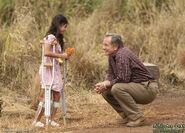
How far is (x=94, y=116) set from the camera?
897 centimetres

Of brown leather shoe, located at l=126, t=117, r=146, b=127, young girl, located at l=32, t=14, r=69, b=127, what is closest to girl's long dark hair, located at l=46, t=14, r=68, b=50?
young girl, located at l=32, t=14, r=69, b=127

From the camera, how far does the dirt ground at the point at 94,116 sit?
754cm

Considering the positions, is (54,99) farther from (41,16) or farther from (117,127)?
(41,16)

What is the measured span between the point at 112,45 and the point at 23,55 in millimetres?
4626

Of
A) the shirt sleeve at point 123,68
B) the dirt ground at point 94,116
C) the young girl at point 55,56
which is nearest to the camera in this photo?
the shirt sleeve at point 123,68

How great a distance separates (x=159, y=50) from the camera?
12789 millimetres

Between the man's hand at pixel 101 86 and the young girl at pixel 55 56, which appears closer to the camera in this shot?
the man's hand at pixel 101 86

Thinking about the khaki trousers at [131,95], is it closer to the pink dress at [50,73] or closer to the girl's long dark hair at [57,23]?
the pink dress at [50,73]

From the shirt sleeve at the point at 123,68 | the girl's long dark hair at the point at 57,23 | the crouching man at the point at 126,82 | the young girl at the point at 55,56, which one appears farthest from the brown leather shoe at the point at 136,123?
the girl's long dark hair at the point at 57,23

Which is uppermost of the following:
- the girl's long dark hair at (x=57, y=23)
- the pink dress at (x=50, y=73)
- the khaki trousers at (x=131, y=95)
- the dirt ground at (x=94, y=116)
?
the girl's long dark hair at (x=57, y=23)

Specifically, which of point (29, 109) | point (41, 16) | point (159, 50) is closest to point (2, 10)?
point (41, 16)

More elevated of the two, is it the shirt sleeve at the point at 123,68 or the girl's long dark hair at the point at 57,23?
the girl's long dark hair at the point at 57,23

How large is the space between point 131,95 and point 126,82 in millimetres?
199

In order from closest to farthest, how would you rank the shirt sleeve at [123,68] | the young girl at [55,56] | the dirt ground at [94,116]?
the shirt sleeve at [123,68] → the dirt ground at [94,116] → the young girl at [55,56]
